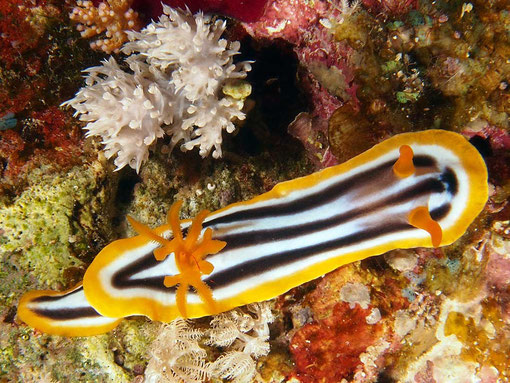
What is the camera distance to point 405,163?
327 cm

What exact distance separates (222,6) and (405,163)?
8.06 ft

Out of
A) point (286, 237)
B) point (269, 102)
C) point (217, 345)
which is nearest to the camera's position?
point (286, 237)

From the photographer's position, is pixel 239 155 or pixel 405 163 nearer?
pixel 405 163

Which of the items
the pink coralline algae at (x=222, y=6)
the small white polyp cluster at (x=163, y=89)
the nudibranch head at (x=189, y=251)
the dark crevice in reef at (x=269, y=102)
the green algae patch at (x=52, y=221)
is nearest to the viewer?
the nudibranch head at (x=189, y=251)

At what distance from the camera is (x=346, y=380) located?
4406mm

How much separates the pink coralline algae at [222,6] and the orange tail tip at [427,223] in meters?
2.59

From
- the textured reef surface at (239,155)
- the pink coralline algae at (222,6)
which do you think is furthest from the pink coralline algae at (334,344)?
the pink coralline algae at (222,6)

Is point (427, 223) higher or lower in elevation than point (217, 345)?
higher

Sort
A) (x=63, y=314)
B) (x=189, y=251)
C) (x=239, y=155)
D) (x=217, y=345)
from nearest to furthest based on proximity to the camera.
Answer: (x=189, y=251)
(x=63, y=314)
(x=217, y=345)
(x=239, y=155)

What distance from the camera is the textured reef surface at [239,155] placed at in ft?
11.8

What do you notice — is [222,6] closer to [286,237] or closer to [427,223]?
[286,237]

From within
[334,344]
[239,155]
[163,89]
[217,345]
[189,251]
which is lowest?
[217,345]

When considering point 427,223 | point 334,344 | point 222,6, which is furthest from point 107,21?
point 334,344

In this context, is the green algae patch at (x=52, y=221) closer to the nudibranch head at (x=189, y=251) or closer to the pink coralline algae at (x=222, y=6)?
the nudibranch head at (x=189, y=251)
